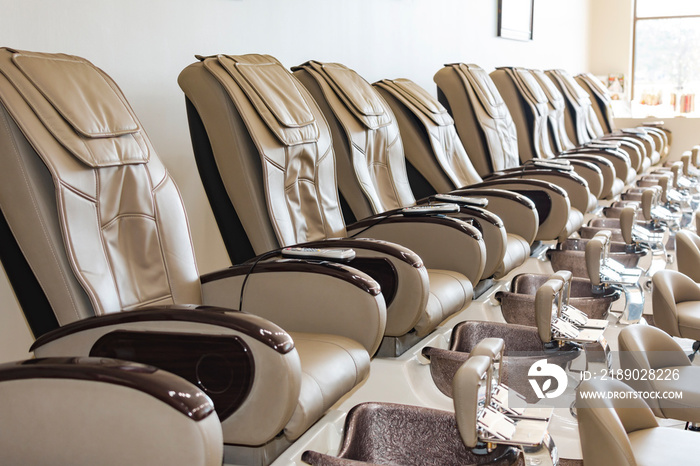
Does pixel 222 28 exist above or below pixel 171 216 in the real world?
above

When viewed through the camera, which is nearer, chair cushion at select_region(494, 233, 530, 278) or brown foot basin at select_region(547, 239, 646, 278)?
chair cushion at select_region(494, 233, 530, 278)

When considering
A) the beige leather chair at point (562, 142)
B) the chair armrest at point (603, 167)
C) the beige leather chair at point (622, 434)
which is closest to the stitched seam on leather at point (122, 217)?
the beige leather chair at point (622, 434)

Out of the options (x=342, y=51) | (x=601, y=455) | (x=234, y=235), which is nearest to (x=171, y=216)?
(x=234, y=235)

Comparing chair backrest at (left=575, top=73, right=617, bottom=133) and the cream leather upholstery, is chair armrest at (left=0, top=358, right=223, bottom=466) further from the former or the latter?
chair backrest at (left=575, top=73, right=617, bottom=133)

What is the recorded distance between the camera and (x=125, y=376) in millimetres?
1152

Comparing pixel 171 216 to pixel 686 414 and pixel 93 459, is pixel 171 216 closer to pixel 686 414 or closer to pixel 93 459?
pixel 93 459

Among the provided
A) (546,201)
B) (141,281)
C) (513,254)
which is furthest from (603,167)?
(141,281)

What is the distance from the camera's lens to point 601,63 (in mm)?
9594

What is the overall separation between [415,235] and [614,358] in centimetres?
77

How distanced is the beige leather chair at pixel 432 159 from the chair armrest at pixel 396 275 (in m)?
1.24

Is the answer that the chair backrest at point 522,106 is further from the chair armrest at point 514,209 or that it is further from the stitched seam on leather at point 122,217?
the stitched seam on leather at point 122,217

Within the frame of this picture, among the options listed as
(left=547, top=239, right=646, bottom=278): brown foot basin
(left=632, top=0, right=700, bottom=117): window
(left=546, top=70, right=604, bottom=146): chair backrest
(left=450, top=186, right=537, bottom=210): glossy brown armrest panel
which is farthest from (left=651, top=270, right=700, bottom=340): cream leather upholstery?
(left=632, top=0, right=700, bottom=117): window

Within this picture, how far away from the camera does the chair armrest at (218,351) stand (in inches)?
54.5

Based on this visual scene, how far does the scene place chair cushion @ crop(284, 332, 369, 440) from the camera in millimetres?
1514
